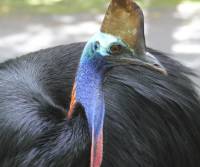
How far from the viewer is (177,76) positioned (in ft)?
8.17

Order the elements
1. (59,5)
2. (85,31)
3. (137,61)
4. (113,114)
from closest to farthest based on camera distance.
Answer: (137,61), (113,114), (85,31), (59,5)

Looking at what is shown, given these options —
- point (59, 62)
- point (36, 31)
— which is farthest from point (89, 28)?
point (59, 62)

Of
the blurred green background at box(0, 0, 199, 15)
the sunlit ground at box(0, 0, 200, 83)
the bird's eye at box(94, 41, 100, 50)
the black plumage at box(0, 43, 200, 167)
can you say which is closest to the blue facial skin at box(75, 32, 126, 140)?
the bird's eye at box(94, 41, 100, 50)

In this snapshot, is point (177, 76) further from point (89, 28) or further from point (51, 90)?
point (89, 28)

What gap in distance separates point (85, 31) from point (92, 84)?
3.18 meters

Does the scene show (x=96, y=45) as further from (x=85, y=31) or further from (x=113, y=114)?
(x=85, y=31)

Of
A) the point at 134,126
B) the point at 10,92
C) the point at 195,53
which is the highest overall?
the point at 10,92

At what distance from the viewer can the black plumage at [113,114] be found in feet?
6.99

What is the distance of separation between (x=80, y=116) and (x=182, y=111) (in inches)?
22.9

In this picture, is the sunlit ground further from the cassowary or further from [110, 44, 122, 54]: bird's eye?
[110, 44, 122, 54]: bird's eye

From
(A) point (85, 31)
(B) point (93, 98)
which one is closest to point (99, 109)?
(B) point (93, 98)

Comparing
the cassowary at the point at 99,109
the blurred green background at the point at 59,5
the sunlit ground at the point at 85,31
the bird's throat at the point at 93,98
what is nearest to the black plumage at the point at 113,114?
the cassowary at the point at 99,109

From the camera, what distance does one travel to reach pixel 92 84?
1.90 m

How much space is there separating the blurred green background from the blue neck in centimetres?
367
